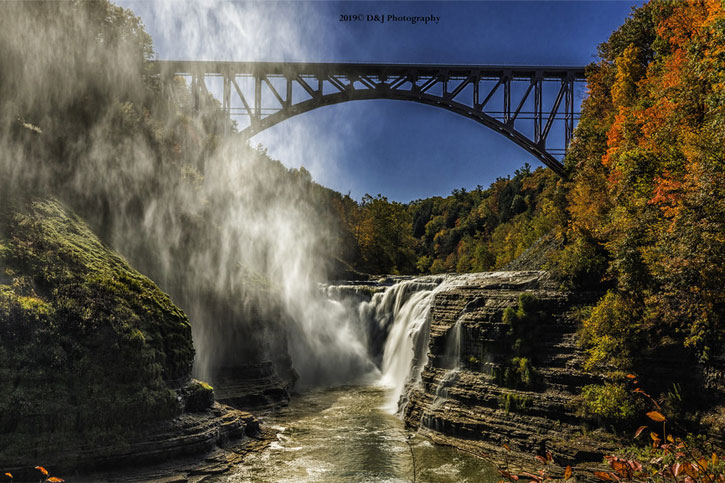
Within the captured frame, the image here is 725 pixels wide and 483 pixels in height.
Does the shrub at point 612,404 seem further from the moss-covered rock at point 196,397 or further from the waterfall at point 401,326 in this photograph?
the moss-covered rock at point 196,397

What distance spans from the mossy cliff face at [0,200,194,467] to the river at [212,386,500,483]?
3.06m

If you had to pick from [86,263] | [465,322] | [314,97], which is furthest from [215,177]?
[465,322]

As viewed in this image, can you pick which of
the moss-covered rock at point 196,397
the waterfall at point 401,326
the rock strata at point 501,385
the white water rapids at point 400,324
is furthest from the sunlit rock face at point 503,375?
the moss-covered rock at point 196,397

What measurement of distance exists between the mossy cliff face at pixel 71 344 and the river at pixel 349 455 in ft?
10.0

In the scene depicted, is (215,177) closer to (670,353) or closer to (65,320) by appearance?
(65,320)

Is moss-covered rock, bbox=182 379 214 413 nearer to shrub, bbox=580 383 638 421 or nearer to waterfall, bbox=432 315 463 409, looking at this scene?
waterfall, bbox=432 315 463 409

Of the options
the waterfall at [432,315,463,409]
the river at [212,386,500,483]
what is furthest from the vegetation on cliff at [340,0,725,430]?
the river at [212,386,500,483]

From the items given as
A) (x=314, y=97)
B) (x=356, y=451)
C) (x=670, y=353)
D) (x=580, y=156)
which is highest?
(x=314, y=97)

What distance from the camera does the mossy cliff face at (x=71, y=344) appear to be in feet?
33.2

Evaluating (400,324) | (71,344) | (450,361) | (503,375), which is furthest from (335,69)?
(71,344)

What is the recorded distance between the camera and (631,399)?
12297 millimetres

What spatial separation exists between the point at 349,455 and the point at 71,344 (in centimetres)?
776

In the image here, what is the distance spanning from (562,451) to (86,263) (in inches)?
521

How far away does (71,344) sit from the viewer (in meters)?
11.1
